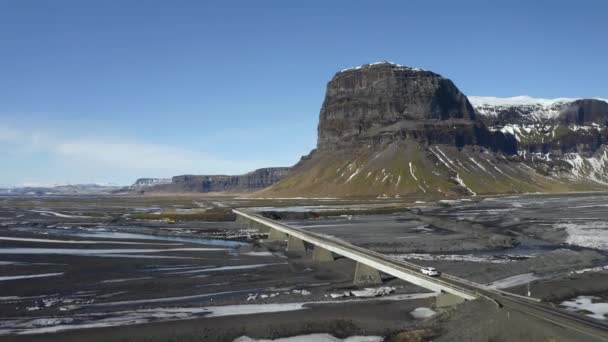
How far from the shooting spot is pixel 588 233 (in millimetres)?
94938

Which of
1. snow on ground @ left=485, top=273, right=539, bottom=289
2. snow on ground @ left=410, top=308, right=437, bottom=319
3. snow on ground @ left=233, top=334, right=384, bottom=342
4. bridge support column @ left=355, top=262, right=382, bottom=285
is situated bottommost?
snow on ground @ left=233, top=334, right=384, bottom=342

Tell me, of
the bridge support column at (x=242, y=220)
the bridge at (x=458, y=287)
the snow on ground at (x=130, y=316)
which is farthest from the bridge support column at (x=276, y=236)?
the snow on ground at (x=130, y=316)

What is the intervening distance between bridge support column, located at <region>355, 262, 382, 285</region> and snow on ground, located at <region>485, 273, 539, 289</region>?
1146 cm

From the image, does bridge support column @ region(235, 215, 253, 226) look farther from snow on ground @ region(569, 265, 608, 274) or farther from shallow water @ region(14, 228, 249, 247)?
snow on ground @ region(569, 265, 608, 274)

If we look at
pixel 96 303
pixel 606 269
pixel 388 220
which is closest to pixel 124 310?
pixel 96 303

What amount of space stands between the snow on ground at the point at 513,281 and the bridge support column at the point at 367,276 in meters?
11.5

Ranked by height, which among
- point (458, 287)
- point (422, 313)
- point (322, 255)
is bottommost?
point (422, 313)

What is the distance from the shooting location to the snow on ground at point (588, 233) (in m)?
82.2

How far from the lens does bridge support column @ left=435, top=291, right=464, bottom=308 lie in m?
42.5

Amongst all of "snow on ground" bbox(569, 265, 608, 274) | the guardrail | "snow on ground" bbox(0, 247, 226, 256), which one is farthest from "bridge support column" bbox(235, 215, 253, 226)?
"snow on ground" bbox(569, 265, 608, 274)

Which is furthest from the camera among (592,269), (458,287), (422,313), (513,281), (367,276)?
(592,269)

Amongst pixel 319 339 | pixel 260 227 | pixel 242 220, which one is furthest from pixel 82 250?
pixel 242 220

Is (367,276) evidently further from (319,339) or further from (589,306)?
(589,306)

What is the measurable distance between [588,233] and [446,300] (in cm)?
6612
